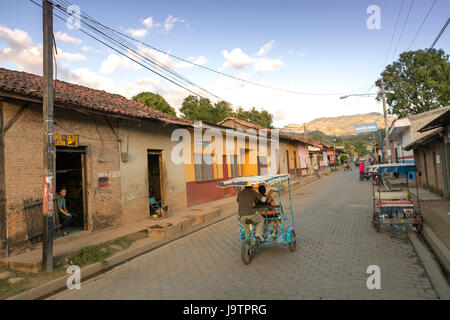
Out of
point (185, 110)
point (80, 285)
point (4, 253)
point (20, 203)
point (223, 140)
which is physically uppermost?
point (185, 110)

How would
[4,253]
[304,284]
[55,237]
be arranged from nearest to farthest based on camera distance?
[304,284], [4,253], [55,237]

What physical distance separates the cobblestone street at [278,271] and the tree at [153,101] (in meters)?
25.0

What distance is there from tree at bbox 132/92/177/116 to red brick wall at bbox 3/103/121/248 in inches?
867

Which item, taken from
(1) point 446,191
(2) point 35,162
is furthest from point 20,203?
(1) point 446,191

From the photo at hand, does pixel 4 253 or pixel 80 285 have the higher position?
pixel 4 253

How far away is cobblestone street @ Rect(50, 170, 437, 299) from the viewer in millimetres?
4465

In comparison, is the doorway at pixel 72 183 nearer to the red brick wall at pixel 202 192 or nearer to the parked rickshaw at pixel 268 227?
the red brick wall at pixel 202 192

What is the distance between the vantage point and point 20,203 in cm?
690

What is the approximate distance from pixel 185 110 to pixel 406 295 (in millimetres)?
40096

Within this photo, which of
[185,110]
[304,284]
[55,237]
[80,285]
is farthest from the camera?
[185,110]

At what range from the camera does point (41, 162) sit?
7.44 meters

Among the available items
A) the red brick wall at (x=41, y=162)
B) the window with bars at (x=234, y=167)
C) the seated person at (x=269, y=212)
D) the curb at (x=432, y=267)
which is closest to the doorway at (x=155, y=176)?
the red brick wall at (x=41, y=162)

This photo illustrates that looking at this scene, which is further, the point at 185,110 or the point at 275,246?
the point at 185,110

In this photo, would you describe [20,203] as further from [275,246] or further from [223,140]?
[223,140]
